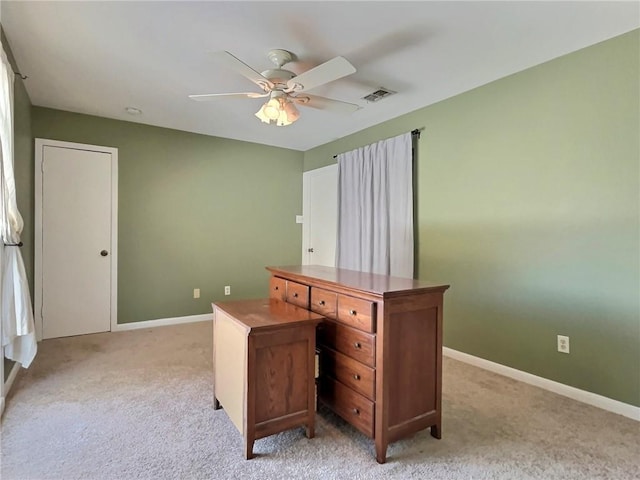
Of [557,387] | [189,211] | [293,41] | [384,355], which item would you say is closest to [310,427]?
[384,355]

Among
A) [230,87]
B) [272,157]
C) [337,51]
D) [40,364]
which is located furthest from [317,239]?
[40,364]

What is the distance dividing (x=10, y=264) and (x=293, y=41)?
7.97 ft

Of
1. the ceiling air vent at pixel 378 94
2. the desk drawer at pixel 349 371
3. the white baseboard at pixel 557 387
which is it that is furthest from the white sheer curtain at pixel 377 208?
the desk drawer at pixel 349 371

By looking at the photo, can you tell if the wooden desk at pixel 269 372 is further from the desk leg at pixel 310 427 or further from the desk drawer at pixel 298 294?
the desk drawer at pixel 298 294

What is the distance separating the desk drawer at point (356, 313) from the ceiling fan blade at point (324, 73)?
4.41 ft

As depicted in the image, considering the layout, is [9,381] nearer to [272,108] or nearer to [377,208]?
[272,108]

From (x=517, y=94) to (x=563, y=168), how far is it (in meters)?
0.73

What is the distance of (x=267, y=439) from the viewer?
1981mm

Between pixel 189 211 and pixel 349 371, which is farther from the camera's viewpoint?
pixel 189 211

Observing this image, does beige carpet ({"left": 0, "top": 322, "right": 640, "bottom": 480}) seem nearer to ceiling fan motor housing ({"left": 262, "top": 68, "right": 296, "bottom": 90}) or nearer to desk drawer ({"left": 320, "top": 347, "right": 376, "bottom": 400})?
desk drawer ({"left": 320, "top": 347, "right": 376, "bottom": 400})

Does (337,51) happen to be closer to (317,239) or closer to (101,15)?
(101,15)

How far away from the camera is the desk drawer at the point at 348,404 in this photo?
1844 mm

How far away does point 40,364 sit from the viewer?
3041 mm

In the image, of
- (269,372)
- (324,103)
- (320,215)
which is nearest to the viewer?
(269,372)
